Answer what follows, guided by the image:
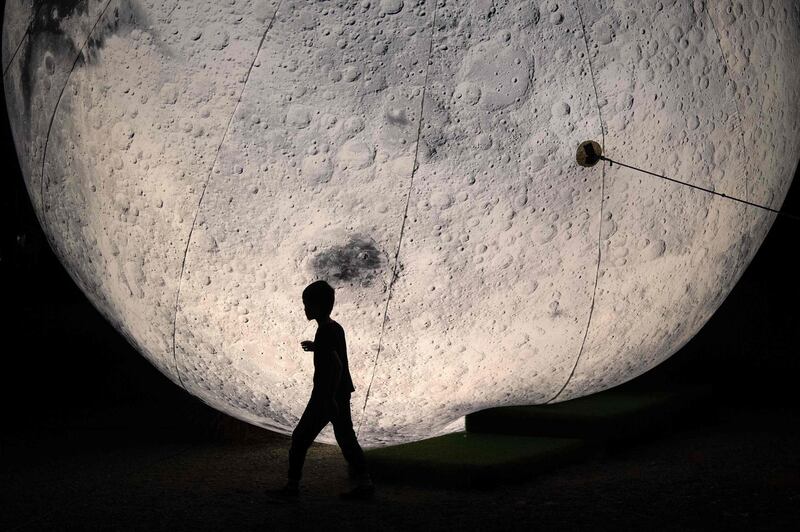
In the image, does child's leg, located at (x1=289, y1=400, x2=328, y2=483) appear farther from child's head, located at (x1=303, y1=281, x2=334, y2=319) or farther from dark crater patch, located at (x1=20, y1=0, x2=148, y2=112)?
dark crater patch, located at (x1=20, y1=0, x2=148, y2=112)

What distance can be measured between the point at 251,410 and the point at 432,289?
1.34 meters

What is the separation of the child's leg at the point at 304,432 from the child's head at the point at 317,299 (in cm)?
45

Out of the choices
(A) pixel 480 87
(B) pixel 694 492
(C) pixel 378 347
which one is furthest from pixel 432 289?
(B) pixel 694 492

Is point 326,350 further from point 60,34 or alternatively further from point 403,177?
point 60,34

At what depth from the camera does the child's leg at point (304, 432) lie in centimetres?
494

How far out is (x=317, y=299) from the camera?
4.76m

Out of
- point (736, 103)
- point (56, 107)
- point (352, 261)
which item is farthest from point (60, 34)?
point (736, 103)

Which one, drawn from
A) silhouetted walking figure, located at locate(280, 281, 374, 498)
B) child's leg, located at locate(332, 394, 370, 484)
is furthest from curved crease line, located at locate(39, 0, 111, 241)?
child's leg, located at locate(332, 394, 370, 484)

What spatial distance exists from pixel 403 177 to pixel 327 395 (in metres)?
1.09

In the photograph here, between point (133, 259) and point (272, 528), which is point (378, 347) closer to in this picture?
point (272, 528)

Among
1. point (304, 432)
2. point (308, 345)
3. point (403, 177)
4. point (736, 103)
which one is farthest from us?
point (736, 103)

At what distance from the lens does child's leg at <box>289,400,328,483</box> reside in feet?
16.2

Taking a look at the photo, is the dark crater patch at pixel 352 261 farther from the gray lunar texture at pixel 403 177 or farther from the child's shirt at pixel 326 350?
the child's shirt at pixel 326 350

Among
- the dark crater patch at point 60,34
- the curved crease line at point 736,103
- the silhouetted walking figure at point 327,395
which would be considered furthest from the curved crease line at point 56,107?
the curved crease line at point 736,103
